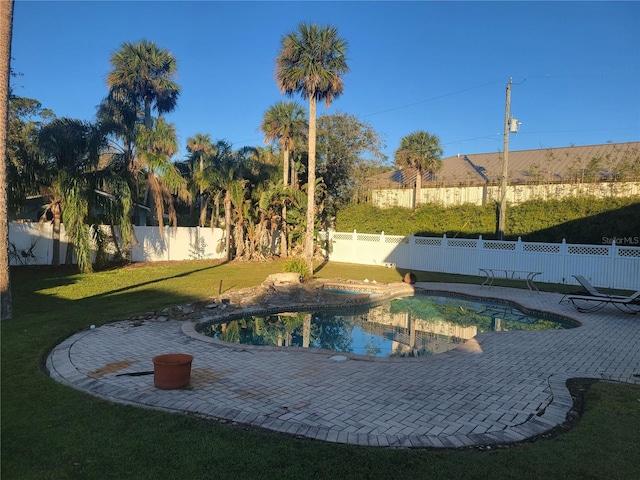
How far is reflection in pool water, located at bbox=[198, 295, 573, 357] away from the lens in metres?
8.12

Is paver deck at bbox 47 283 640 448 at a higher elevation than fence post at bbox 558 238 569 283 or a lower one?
lower

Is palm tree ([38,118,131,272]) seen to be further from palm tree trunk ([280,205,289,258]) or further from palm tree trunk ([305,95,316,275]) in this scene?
palm tree trunk ([280,205,289,258])

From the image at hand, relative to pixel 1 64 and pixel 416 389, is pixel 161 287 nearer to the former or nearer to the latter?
pixel 1 64

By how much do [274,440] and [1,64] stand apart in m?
8.62

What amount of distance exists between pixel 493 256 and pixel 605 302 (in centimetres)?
808

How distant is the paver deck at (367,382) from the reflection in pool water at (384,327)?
0.99m

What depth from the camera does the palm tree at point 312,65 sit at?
16906mm

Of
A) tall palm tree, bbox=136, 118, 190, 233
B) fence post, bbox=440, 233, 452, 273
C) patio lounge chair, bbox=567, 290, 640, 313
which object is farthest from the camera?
fence post, bbox=440, 233, 452, 273

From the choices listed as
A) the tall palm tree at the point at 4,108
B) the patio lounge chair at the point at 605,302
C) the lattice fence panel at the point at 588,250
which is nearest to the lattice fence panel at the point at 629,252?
the lattice fence panel at the point at 588,250

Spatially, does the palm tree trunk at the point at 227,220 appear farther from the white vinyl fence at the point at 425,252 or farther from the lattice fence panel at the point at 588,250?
the lattice fence panel at the point at 588,250

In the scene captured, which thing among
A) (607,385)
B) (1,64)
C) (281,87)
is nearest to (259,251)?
(281,87)

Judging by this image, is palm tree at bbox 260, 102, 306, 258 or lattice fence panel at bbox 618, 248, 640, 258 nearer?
lattice fence panel at bbox 618, 248, 640, 258

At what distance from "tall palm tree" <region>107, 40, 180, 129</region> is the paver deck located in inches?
907

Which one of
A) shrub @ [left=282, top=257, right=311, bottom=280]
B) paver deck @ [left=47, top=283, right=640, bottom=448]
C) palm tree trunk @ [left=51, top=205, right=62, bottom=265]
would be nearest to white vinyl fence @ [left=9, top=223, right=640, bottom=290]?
palm tree trunk @ [left=51, top=205, right=62, bottom=265]
